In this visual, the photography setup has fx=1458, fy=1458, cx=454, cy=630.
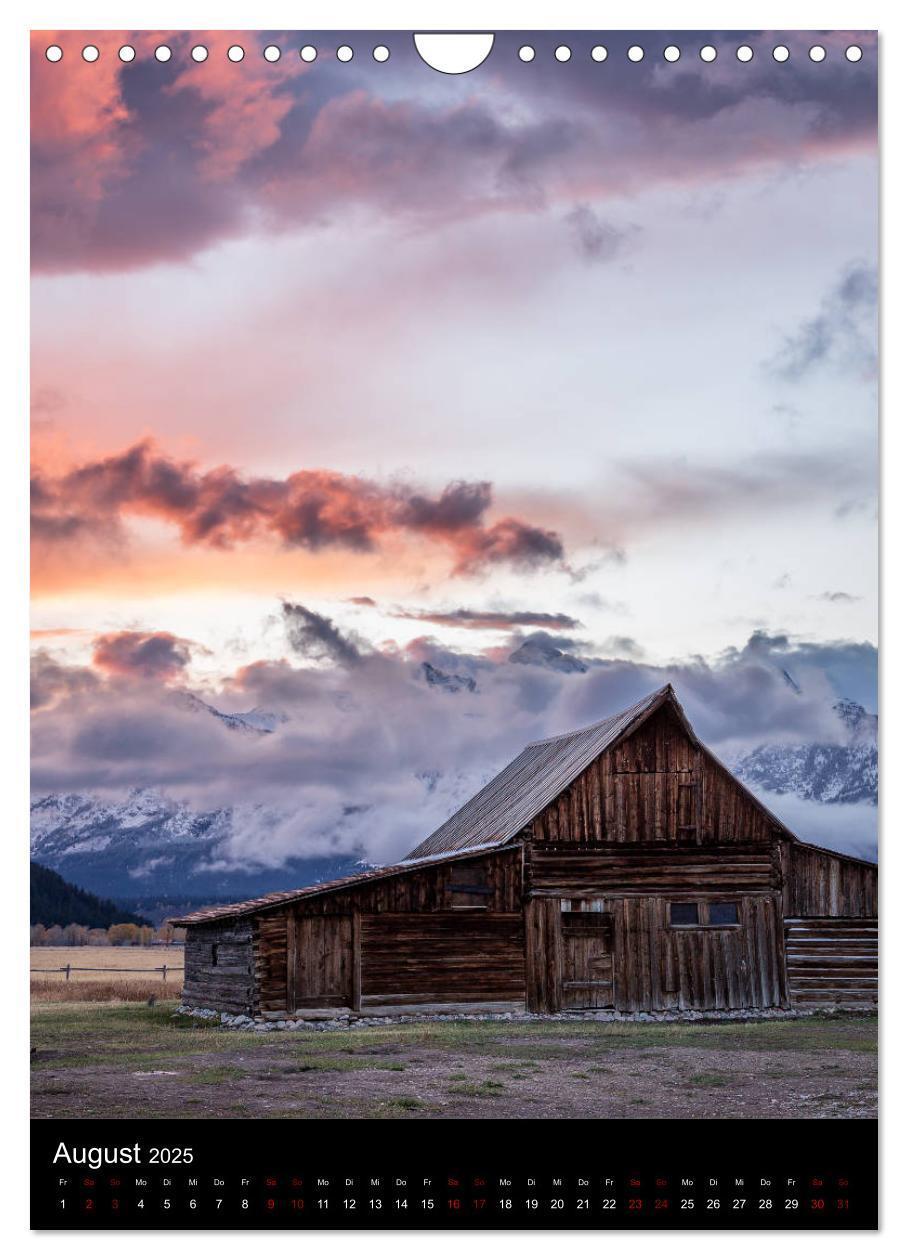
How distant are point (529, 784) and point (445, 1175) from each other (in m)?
22.8

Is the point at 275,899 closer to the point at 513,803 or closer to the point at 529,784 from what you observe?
the point at 513,803

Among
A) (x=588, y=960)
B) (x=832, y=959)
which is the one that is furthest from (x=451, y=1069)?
(x=832, y=959)

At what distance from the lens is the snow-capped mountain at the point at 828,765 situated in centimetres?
1490

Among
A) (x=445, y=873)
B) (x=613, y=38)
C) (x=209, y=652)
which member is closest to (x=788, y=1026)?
(x=445, y=873)

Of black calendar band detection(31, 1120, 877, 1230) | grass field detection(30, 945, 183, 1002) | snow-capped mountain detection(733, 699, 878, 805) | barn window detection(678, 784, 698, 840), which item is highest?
snow-capped mountain detection(733, 699, 878, 805)

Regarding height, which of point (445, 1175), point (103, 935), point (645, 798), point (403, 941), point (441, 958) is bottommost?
point (441, 958)

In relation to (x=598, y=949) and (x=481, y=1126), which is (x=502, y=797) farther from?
(x=481, y=1126)

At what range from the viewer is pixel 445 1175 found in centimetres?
1187

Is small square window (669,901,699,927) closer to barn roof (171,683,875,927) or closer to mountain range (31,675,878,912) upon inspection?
barn roof (171,683,875,927)

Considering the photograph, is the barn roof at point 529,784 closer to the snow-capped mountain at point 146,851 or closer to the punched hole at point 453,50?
the snow-capped mountain at point 146,851

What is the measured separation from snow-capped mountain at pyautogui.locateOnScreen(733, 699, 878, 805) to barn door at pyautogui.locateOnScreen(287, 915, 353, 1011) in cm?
966

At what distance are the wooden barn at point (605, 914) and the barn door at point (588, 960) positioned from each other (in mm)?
31

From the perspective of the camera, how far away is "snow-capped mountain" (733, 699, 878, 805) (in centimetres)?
1490

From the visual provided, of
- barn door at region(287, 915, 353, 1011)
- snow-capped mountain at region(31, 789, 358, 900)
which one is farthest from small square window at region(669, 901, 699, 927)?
snow-capped mountain at region(31, 789, 358, 900)
